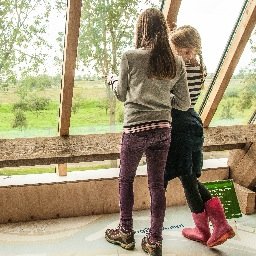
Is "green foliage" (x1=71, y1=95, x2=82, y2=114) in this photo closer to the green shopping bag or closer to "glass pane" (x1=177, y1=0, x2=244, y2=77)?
"glass pane" (x1=177, y1=0, x2=244, y2=77)

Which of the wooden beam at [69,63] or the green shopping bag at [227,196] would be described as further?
the green shopping bag at [227,196]

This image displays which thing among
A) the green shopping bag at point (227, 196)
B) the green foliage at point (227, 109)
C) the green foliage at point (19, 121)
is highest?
the green foliage at point (227, 109)

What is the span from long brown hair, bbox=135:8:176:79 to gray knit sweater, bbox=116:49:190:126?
1.6 inches

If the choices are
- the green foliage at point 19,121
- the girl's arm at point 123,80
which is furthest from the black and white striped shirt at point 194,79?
the green foliage at point 19,121

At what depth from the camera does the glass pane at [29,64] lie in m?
2.55

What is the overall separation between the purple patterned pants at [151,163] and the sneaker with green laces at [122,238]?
187 mm

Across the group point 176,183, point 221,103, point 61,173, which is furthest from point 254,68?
point 61,173

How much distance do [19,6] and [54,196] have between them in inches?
56.7

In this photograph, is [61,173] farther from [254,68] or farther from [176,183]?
[254,68]

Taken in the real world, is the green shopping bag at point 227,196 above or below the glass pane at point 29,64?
below

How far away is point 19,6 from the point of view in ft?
8.30

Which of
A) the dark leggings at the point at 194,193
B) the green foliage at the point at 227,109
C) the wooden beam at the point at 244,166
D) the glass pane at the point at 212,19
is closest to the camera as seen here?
the dark leggings at the point at 194,193

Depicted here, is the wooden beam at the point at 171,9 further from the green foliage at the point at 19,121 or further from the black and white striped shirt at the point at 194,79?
the green foliage at the point at 19,121

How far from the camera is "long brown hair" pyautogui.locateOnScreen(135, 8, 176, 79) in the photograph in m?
2.05
